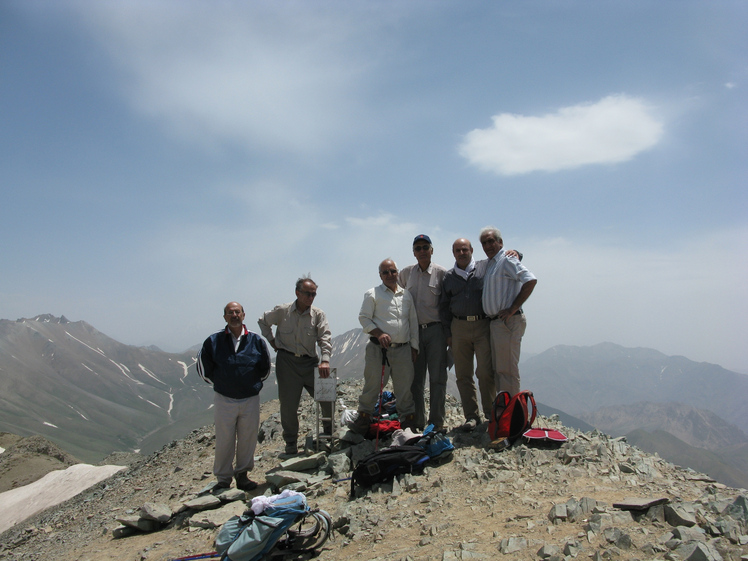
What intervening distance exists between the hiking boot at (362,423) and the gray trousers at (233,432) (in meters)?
1.84

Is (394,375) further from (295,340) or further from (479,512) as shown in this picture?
(479,512)

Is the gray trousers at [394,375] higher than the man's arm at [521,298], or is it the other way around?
the man's arm at [521,298]

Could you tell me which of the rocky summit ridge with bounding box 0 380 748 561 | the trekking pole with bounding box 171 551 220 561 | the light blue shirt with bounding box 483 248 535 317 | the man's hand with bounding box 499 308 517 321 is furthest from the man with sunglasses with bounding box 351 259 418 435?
the trekking pole with bounding box 171 551 220 561

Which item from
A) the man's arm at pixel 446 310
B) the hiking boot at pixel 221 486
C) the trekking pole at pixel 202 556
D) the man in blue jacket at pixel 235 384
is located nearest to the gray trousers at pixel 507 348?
the man's arm at pixel 446 310

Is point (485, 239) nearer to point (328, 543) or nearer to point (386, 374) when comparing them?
point (386, 374)

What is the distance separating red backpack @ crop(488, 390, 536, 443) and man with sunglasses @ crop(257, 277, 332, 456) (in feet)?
9.62

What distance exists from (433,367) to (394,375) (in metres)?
0.73

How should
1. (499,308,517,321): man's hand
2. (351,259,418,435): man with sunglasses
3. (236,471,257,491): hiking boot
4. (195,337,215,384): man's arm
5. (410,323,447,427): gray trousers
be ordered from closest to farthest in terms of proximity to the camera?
(195,337,215,384): man's arm < (236,471,257,491): hiking boot < (499,308,517,321): man's hand < (351,259,418,435): man with sunglasses < (410,323,447,427): gray trousers

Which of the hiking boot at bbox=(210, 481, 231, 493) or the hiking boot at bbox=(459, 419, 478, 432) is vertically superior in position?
the hiking boot at bbox=(459, 419, 478, 432)

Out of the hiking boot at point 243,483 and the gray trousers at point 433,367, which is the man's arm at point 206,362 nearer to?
the hiking boot at point 243,483

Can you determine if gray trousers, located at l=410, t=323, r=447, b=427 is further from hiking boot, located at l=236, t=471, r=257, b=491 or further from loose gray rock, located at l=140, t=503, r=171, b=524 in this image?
loose gray rock, located at l=140, t=503, r=171, b=524

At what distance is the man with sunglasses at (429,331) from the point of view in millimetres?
7801

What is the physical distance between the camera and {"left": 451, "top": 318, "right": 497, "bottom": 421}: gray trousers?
753 cm

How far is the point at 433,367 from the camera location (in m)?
7.75
